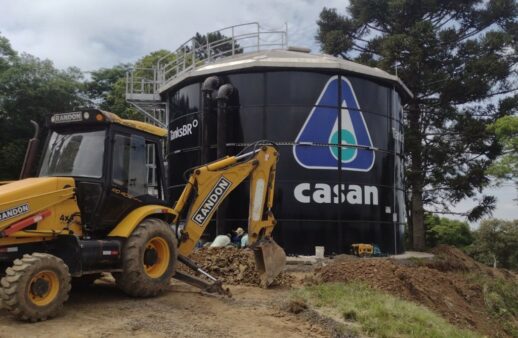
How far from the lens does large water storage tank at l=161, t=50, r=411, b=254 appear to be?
1892 cm

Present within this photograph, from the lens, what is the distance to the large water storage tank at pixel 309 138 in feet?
62.1

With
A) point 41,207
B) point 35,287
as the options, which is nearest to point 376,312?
point 35,287

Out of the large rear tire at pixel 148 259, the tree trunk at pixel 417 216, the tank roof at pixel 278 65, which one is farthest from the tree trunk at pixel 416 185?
the large rear tire at pixel 148 259

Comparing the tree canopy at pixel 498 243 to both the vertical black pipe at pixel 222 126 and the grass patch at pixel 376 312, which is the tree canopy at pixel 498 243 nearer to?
the vertical black pipe at pixel 222 126

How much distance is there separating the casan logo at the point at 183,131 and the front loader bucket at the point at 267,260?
9758 mm

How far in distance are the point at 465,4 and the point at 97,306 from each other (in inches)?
1237

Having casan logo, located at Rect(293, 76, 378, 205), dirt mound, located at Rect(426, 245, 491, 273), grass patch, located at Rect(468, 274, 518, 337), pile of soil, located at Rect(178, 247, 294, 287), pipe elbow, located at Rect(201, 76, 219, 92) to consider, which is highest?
pipe elbow, located at Rect(201, 76, 219, 92)

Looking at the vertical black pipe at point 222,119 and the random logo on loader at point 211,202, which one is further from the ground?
the vertical black pipe at point 222,119

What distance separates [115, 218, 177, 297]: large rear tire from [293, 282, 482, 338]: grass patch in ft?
8.00

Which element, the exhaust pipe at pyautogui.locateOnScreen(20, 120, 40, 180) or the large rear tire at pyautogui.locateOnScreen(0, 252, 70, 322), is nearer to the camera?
the large rear tire at pyautogui.locateOnScreen(0, 252, 70, 322)

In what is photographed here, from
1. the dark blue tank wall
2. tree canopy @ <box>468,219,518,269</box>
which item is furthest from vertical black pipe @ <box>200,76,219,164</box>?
tree canopy @ <box>468,219,518,269</box>

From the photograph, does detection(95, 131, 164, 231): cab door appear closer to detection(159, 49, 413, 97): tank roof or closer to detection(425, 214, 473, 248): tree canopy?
detection(159, 49, 413, 97): tank roof

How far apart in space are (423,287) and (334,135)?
810 cm

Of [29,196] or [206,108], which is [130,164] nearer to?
[29,196]
